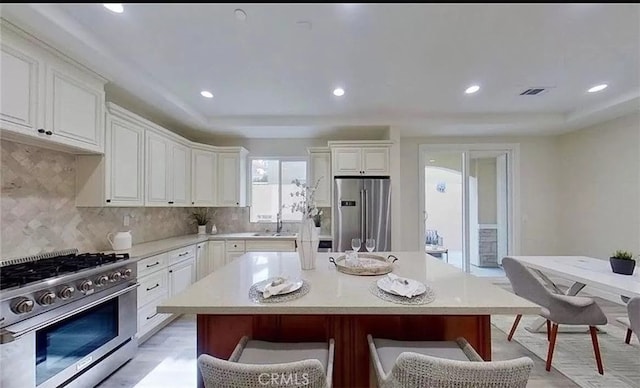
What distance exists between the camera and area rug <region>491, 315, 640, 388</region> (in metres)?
2.39

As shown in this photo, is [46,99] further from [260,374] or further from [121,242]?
[260,374]

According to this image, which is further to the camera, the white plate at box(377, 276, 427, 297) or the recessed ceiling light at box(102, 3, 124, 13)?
the recessed ceiling light at box(102, 3, 124, 13)

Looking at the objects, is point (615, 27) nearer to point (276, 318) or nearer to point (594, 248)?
point (276, 318)

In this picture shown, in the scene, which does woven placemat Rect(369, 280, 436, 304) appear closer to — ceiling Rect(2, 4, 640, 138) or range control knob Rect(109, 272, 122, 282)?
ceiling Rect(2, 4, 640, 138)

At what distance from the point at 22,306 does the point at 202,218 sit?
3.37 meters

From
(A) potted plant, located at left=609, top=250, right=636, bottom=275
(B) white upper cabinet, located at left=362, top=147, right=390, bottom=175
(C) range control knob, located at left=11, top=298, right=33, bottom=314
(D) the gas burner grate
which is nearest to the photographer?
(C) range control knob, located at left=11, top=298, right=33, bottom=314

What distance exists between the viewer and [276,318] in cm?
174

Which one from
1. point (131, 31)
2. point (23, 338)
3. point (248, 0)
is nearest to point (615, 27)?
point (248, 0)

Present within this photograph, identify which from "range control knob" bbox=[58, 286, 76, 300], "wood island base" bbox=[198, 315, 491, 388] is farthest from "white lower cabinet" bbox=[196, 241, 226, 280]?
"wood island base" bbox=[198, 315, 491, 388]

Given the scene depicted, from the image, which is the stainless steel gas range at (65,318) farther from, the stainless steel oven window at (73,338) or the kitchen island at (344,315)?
the kitchen island at (344,315)

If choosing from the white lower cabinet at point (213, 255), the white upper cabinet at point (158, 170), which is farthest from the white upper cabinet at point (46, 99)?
the white lower cabinet at point (213, 255)

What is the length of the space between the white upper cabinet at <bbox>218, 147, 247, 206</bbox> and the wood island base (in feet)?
10.6

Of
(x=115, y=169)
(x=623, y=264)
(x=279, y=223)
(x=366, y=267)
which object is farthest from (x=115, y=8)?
(x=623, y=264)

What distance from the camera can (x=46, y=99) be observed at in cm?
215
